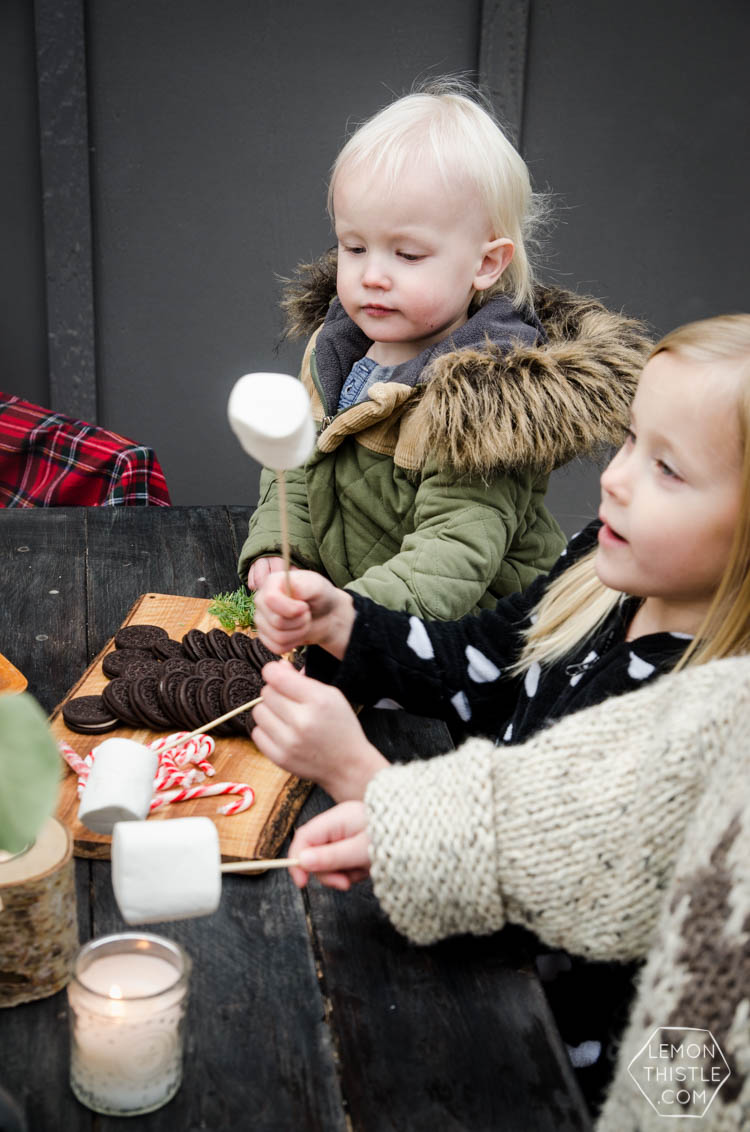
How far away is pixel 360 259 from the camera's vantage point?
73.7 inches

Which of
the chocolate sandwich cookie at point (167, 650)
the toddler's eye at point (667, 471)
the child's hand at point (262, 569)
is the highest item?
the toddler's eye at point (667, 471)

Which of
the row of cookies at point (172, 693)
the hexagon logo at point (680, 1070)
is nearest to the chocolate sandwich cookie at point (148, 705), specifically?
the row of cookies at point (172, 693)

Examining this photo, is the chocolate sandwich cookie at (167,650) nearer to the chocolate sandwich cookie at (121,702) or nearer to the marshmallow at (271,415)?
the chocolate sandwich cookie at (121,702)

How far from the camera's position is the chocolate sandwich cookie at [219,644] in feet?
5.00

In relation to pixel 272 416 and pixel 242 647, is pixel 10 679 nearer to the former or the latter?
pixel 242 647

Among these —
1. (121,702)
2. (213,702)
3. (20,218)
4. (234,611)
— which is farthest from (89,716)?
(20,218)

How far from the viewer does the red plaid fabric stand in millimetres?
2797

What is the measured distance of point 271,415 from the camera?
3.37 ft

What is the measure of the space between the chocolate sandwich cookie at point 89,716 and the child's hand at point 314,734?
11.2 inches

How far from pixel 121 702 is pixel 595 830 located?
66cm

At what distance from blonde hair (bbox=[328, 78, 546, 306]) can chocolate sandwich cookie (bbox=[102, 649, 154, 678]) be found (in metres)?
0.83

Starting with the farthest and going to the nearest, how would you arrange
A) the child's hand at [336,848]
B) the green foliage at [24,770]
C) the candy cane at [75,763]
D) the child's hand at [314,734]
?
the candy cane at [75,763], the child's hand at [314,734], the child's hand at [336,848], the green foliage at [24,770]

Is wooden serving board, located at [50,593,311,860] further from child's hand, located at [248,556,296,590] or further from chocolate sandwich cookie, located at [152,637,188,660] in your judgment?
child's hand, located at [248,556,296,590]

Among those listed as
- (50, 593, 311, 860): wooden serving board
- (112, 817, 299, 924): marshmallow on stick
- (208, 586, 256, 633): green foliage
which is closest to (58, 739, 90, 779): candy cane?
(50, 593, 311, 860): wooden serving board
